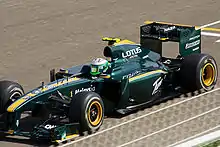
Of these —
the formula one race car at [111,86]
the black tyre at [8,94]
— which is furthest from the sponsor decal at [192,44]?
the black tyre at [8,94]

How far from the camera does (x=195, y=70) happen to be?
16.3 m

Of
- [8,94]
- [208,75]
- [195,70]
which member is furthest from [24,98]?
[208,75]

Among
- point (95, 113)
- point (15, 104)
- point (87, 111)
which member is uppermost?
point (15, 104)

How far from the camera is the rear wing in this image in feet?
56.4

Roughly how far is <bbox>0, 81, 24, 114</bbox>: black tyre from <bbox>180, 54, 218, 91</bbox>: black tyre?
350 cm

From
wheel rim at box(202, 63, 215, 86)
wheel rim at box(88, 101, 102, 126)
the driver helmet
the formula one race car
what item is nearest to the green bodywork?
the formula one race car

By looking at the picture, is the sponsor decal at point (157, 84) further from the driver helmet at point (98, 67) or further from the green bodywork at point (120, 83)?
the driver helmet at point (98, 67)

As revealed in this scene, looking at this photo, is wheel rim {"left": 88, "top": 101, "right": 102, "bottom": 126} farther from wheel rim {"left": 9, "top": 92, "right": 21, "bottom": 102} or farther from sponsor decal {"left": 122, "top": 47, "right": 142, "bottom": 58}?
sponsor decal {"left": 122, "top": 47, "right": 142, "bottom": 58}

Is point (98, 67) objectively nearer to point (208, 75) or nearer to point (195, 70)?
point (195, 70)

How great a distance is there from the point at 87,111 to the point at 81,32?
919 cm

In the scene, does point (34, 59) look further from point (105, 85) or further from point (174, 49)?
point (105, 85)

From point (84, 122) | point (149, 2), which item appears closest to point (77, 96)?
point (84, 122)

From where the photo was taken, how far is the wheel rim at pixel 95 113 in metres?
14.5

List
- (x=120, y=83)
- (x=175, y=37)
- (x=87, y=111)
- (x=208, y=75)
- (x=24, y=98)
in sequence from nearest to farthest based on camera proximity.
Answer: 1. (x=87, y=111)
2. (x=24, y=98)
3. (x=120, y=83)
4. (x=208, y=75)
5. (x=175, y=37)
